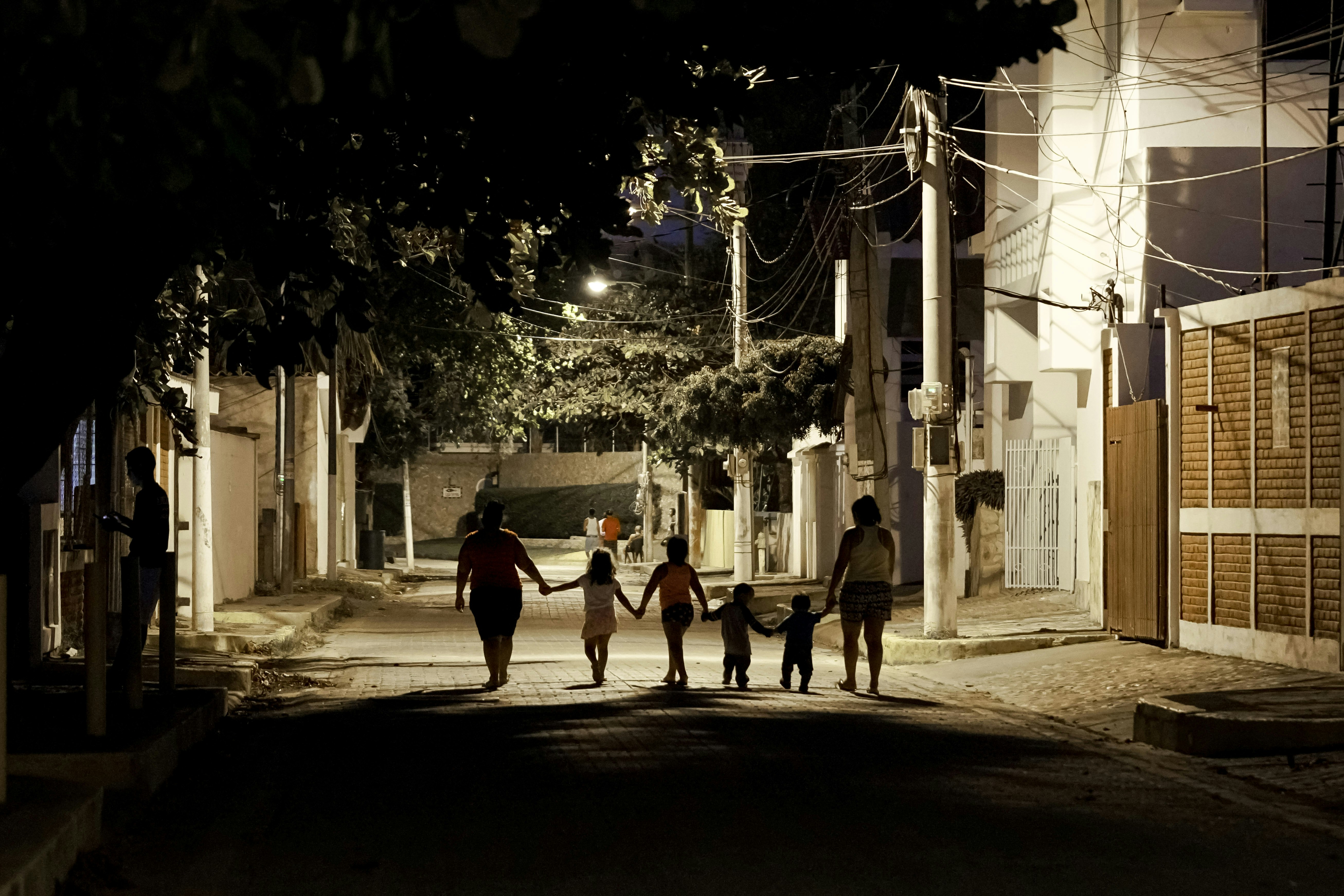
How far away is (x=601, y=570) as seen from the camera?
14602 mm

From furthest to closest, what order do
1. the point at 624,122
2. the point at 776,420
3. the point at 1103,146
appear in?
1. the point at 776,420
2. the point at 1103,146
3. the point at 624,122

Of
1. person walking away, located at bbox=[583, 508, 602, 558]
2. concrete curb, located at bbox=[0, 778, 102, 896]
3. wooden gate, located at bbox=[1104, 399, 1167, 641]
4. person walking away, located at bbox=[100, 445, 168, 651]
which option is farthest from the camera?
person walking away, located at bbox=[583, 508, 602, 558]

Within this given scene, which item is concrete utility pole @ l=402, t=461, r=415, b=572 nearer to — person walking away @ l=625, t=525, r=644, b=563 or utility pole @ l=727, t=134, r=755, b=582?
Result: person walking away @ l=625, t=525, r=644, b=563

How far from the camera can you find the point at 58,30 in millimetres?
4438

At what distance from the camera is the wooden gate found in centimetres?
1628

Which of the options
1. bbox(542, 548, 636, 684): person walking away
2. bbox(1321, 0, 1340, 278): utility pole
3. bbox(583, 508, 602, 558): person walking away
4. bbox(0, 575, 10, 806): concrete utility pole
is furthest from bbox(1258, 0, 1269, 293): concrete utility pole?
bbox(583, 508, 602, 558): person walking away

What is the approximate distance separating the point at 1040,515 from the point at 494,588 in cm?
1207

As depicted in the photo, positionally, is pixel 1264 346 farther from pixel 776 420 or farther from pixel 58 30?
pixel 776 420

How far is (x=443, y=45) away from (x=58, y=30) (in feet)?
9.21

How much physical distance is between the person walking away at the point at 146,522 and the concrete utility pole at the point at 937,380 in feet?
28.1

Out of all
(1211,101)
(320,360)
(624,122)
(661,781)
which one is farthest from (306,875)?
(320,360)

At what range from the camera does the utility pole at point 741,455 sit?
107ft

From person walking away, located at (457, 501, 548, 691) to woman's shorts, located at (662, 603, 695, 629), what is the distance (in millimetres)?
1270

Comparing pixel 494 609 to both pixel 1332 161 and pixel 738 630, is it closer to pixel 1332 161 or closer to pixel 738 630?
pixel 738 630
